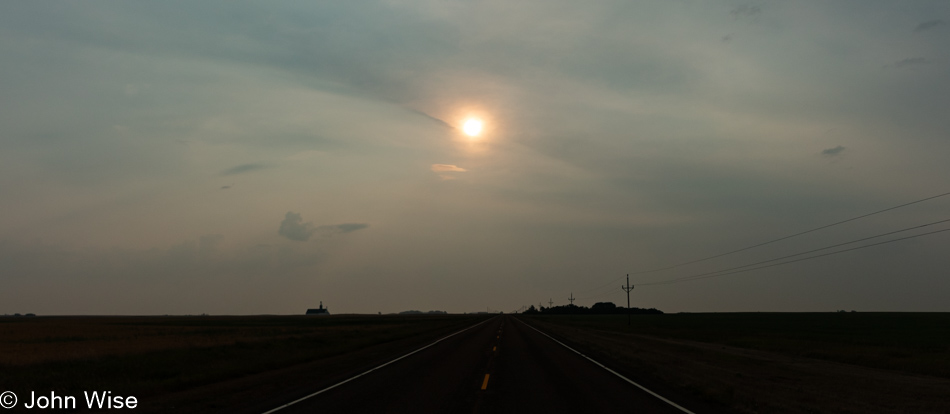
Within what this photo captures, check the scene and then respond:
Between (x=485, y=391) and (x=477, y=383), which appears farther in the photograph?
(x=477, y=383)

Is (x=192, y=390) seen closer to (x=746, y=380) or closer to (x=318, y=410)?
(x=318, y=410)

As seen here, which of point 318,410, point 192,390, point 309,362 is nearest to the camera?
point 318,410

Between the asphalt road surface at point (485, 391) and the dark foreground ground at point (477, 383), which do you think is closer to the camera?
the asphalt road surface at point (485, 391)

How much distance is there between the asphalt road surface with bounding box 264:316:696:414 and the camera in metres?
12.8

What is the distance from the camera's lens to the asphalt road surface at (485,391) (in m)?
12.8

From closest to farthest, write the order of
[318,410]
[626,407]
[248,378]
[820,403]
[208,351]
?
1. [318,410]
2. [626,407]
3. [820,403]
4. [248,378]
5. [208,351]

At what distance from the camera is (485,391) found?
50.9 feet

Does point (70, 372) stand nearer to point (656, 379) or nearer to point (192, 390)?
point (192, 390)

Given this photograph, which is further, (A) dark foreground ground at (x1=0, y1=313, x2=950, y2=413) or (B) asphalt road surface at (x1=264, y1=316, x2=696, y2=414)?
(A) dark foreground ground at (x1=0, y1=313, x2=950, y2=413)

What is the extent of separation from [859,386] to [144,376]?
25.0 m

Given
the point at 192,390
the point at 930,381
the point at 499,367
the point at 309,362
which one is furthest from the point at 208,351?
the point at 930,381

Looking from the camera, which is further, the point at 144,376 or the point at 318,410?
the point at 144,376

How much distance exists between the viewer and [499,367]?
2222 centimetres

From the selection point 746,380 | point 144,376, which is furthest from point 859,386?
point 144,376
